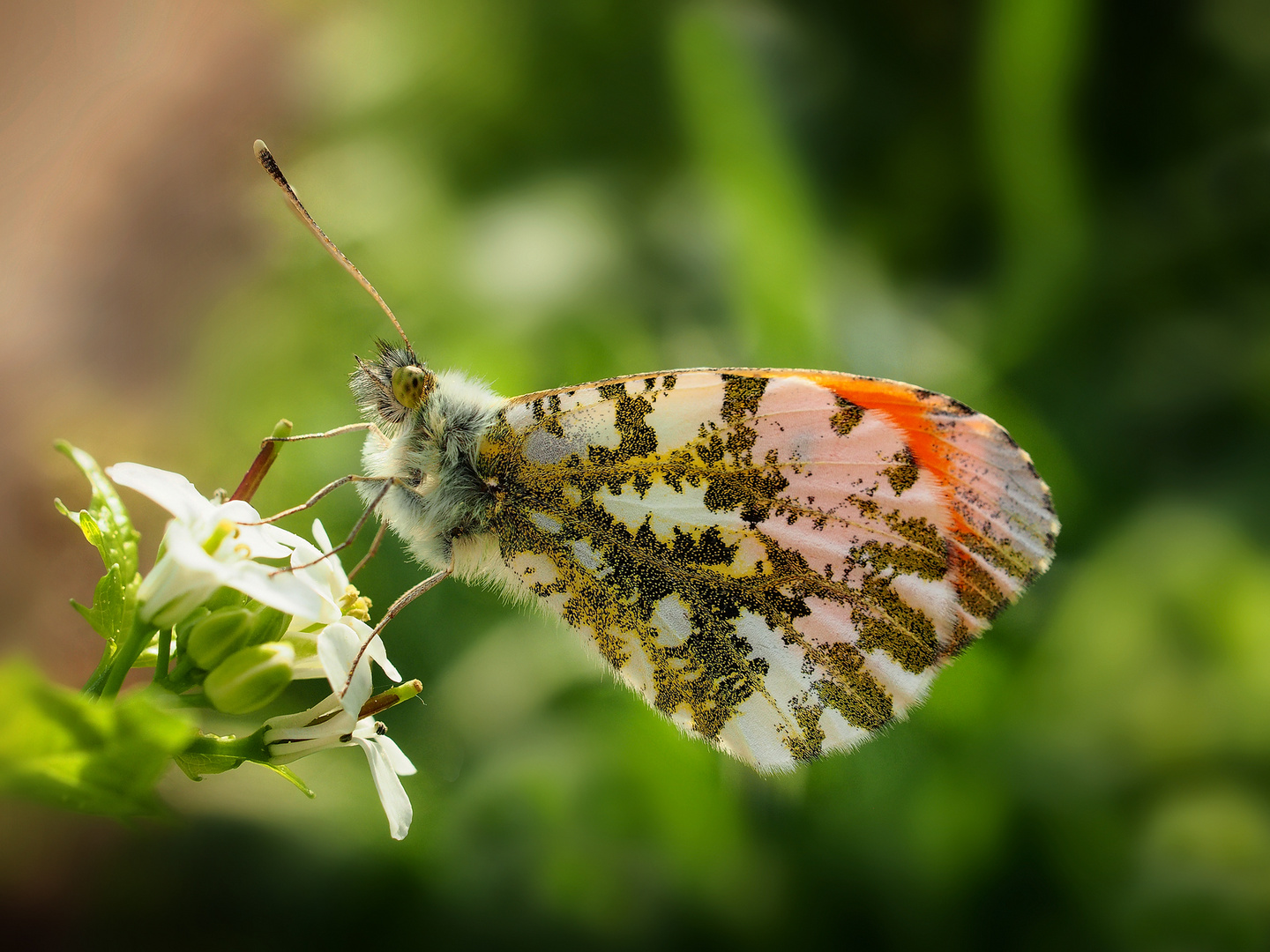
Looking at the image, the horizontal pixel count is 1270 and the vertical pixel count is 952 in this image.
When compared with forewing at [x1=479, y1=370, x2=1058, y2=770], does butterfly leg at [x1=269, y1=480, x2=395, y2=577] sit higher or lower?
lower

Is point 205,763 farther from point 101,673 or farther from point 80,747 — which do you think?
point 80,747

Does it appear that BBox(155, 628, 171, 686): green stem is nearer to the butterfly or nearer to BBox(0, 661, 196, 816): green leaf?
BBox(0, 661, 196, 816): green leaf

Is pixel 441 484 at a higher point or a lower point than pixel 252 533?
higher

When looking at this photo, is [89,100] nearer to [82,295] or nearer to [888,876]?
[82,295]

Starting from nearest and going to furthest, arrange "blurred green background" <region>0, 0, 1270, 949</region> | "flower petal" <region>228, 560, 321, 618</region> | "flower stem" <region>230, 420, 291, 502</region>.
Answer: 1. "flower petal" <region>228, 560, 321, 618</region>
2. "flower stem" <region>230, 420, 291, 502</region>
3. "blurred green background" <region>0, 0, 1270, 949</region>

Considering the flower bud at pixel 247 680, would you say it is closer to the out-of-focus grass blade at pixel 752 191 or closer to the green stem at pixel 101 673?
the green stem at pixel 101 673

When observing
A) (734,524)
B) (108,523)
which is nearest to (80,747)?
(108,523)

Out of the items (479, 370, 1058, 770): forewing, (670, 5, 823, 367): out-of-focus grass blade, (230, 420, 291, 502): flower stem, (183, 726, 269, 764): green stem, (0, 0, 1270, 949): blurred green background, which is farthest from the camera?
(670, 5, 823, 367): out-of-focus grass blade

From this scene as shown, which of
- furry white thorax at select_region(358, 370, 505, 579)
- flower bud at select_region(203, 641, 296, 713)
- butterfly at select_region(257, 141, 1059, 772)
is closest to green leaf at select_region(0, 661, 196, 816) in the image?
flower bud at select_region(203, 641, 296, 713)

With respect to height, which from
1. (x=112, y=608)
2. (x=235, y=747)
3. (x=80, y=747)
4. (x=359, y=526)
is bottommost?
(x=80, y=747)
